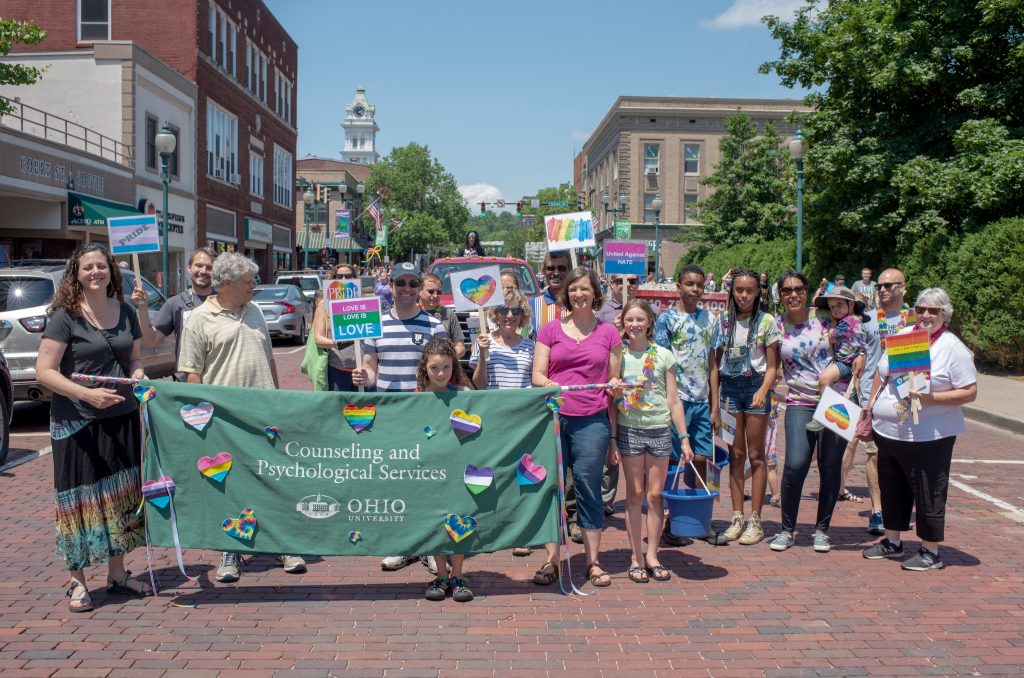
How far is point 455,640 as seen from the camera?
194 inches

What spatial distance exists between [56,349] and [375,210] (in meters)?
53.0

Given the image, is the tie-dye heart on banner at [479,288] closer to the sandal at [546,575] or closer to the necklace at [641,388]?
the necklace at [641,388]

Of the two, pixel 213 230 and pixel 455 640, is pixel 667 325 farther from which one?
pixel 213 230

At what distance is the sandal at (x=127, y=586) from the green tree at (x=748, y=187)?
44.3 m

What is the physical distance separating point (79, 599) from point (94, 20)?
3369 cm

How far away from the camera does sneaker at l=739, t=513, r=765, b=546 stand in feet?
22.5

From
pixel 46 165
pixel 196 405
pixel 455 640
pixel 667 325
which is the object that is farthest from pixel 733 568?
pixel 46 165

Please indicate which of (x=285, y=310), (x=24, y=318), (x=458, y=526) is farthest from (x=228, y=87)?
(x=458, y=526)

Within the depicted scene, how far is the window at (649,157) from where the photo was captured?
7238 centimetres

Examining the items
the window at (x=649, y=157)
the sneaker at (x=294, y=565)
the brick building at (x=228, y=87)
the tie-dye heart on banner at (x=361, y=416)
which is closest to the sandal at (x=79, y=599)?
the sneaker at (x=294, y=565)

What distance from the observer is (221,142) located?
39.6m

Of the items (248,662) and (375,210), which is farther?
(375,210)

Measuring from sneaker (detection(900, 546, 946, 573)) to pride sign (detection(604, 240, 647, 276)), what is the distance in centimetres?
410

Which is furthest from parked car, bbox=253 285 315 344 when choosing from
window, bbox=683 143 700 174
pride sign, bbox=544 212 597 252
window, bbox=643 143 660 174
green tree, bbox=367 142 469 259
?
green tree, bbox=367 142 469 259
